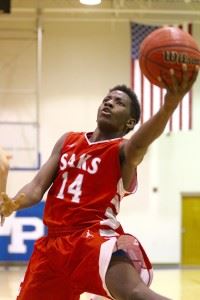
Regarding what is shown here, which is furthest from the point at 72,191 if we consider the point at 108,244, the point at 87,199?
the point at 108,244

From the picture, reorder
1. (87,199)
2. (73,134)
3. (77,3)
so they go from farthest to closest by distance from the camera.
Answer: (77,3) → (73,134) → (87,199)

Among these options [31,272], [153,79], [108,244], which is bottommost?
[31,272]

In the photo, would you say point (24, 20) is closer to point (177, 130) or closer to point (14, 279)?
point (177, 130)

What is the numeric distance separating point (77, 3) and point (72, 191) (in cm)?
869

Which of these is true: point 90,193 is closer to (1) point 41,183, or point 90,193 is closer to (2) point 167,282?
(1) point 41,183

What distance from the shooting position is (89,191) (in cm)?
330

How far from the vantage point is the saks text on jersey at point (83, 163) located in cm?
334

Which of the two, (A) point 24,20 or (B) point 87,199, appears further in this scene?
(A) point 24,20

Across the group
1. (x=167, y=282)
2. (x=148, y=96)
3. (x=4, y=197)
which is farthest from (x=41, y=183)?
(x=148, y=96)

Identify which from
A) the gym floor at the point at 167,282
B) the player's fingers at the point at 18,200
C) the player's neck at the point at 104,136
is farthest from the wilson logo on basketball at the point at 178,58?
the gym floor at the point at 167,282

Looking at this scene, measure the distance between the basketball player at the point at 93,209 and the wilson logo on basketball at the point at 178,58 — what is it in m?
0.17

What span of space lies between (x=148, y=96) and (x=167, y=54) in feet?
27.3

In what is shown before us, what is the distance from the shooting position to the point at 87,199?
328cm

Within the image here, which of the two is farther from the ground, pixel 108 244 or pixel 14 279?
pixel 108 244
